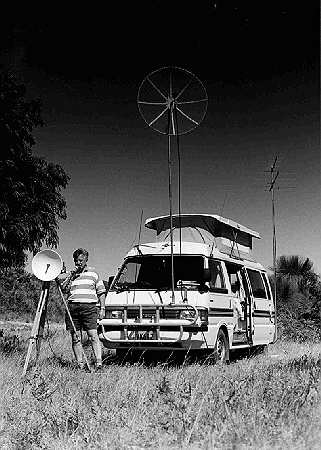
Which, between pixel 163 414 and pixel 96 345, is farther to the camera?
pixel 96 345

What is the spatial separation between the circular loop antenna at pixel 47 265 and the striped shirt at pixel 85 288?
50 cm

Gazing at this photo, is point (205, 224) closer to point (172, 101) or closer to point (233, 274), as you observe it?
point (233, 274)

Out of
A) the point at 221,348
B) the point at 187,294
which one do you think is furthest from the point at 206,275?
the point at 221,348

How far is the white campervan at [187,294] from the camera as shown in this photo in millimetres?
8750

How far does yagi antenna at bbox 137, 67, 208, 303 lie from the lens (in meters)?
9.57

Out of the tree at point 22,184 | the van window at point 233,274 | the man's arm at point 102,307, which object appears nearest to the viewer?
the man's arm at point 102,307

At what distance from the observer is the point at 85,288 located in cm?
873

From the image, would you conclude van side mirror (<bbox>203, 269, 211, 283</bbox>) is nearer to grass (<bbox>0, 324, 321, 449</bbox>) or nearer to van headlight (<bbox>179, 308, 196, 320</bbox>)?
van headlight (<bbox>179, 308, 196, 320</bbox>)

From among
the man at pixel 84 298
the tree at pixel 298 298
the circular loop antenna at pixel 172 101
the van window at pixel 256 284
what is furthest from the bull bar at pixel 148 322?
the tree at pixel 298 298

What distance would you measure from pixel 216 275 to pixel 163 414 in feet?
16.4

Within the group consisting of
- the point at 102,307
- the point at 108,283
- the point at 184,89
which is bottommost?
the point at 102,307

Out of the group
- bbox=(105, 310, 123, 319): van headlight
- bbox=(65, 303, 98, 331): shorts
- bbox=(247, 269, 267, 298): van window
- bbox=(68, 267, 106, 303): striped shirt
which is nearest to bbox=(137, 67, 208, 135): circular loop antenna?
bbox=(68, 267, 106, 303): striped shirt

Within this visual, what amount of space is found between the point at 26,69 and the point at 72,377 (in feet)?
22.1

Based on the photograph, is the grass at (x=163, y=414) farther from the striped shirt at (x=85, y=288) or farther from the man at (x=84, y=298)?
the striped shirt at (x=85, y=288)
